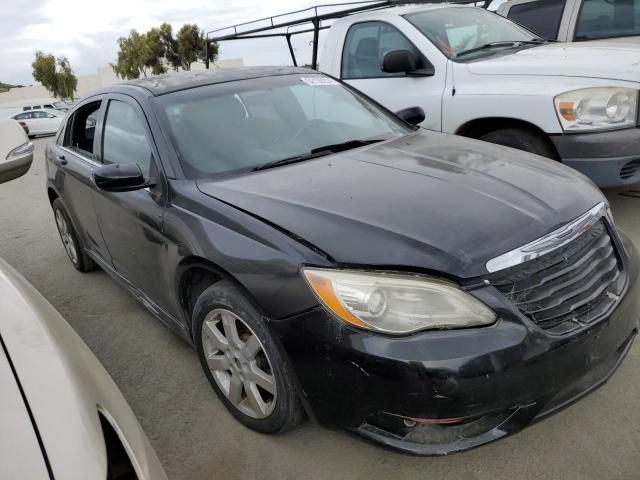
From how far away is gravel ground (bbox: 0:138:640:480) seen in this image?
1.94m

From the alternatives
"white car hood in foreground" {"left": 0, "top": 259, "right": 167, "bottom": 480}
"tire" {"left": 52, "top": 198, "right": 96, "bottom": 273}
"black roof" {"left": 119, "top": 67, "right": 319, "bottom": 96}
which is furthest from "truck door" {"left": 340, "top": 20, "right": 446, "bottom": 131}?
"white car hood in foreground" {"left": 0, "top": 259, "right": 167, "bottom": 480}

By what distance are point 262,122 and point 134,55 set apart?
50.7 m

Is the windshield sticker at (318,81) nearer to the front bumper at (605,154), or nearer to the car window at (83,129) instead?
the car window at (83,129)

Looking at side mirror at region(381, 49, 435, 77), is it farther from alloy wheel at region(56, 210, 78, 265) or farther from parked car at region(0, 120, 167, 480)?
parked car at region(0, 120, 167, 480)

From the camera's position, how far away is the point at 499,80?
3.90 m

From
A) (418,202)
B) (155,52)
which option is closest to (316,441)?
(418,202)

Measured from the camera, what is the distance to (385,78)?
4.67m

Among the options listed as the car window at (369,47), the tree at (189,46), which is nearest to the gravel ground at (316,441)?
the car window at (369,47)

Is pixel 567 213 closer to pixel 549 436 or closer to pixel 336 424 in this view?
pixel 549 436

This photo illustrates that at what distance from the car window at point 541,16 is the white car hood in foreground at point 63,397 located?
5870mm

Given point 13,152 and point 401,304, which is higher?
point 13,152

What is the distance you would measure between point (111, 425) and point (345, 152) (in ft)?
5.79

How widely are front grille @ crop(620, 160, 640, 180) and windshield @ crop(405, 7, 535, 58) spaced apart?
5.03 ft

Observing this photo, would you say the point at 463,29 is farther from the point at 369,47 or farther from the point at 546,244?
the point at 546,244
